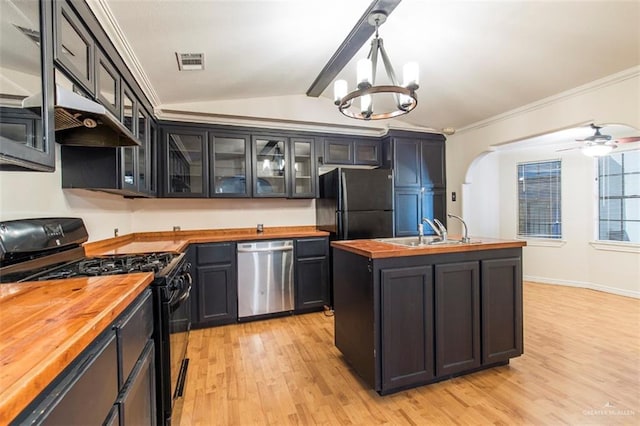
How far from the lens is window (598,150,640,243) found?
4.13 m

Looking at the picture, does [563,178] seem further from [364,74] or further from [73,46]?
[73,46]

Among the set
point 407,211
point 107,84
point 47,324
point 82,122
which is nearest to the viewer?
point 47,324

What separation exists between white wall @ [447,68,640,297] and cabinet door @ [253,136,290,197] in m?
2.51

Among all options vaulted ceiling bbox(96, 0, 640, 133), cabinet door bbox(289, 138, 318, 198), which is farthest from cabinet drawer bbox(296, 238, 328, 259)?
vaulted ceiling bbox(96, 0, 640, 133)

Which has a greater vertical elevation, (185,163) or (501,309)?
(185,163)

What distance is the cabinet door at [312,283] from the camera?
3.48 m

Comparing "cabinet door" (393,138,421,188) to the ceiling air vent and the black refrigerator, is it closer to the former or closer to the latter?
the black refrigerator

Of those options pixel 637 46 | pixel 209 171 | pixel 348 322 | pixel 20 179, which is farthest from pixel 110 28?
pixel 637 46

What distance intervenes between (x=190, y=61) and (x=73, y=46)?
107 cm

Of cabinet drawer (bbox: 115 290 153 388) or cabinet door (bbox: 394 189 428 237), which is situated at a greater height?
cabinet door (bbox: 394 189 428 237)

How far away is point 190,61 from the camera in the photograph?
240cm

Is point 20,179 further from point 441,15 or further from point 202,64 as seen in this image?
point 441,15

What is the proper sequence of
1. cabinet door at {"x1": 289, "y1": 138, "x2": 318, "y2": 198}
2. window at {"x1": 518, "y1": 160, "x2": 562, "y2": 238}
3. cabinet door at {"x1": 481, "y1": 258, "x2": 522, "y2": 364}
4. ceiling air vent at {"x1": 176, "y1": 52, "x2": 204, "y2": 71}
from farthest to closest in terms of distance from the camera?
1. window at {"x1": 518, "y1": 160, "x2": 562, "y2": 238}
2. cabinet door at {"x1": 289, "y1": 138, "x2": 318, "y2": 198}
3. ceiling air vent at {"x1": 176, "y1": 52, "x2": 204, "y2": 71}
4. cabinet door at {"x1": 481, "y1": 258, "x2": 522, "y2": 364}

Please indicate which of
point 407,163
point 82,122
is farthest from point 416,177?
point 82,122
